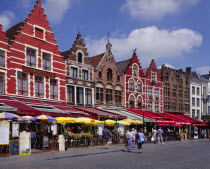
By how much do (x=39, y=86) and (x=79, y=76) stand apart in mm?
5803

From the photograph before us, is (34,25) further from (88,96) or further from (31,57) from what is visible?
(88,96)

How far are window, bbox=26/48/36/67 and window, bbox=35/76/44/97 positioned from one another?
1423 millimetres

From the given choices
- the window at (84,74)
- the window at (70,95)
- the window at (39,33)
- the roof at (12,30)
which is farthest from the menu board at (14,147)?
the window at (84,74)

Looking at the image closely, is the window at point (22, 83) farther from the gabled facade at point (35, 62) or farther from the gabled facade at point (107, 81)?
the gabled facade at point (107, 81)

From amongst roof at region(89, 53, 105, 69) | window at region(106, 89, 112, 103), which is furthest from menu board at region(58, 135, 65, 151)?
window at region(106, 89, 112, 103)

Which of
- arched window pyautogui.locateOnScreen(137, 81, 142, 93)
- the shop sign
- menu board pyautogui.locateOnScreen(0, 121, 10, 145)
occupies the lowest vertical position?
menu board pyautogui.locateOnScreen(0, 121, 10, 145)

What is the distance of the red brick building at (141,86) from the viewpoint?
4088cm

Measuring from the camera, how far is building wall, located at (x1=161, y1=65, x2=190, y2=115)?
1874 inches

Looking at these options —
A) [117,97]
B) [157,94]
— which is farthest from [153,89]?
[117,97]

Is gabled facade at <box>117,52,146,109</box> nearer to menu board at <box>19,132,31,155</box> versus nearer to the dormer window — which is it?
the dormer window

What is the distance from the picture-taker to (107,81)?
3744 centimetres

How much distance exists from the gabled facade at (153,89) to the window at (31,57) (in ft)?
63.8

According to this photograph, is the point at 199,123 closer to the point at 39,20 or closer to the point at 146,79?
the point at 146,79

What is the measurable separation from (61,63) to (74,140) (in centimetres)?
1072
